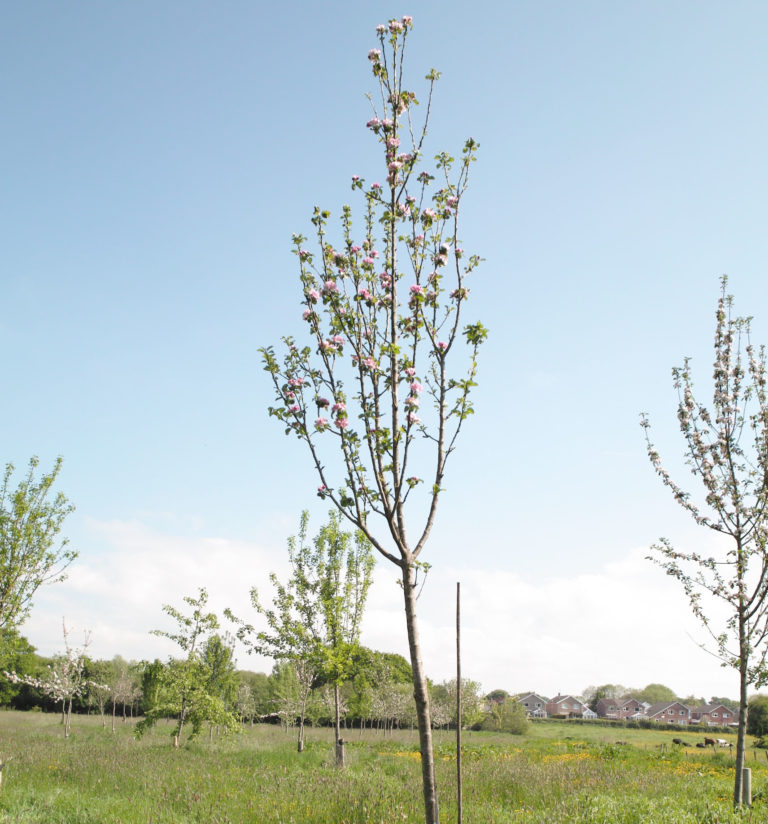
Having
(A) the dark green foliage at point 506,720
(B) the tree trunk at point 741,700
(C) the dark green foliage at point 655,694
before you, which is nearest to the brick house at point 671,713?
(C) the dark green foliage at point 655,694

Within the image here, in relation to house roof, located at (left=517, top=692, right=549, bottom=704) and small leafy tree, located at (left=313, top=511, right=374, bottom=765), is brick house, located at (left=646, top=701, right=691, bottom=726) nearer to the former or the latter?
house roof, located at (left=517, top=692, right=549, bottom=704)

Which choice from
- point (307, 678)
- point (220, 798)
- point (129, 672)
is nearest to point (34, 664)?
point (129, 672)

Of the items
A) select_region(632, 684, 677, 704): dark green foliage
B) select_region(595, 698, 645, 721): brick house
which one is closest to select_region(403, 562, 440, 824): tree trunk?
select_region(595, 698, 645, 721): brick house

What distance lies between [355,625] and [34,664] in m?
43.2

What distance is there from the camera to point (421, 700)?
4965mm

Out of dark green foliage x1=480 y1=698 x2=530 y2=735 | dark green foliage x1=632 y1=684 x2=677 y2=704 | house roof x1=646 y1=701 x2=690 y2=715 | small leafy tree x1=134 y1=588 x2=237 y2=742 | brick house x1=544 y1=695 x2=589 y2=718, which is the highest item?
small leafy tree x1=134 y1=588 x2=237 y2=742

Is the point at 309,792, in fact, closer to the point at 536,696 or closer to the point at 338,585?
the point at 338,585

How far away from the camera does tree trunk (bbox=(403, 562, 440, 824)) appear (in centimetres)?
473

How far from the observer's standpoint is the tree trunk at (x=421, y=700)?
473 cm

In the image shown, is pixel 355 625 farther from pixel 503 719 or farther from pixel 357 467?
pixel 503 719

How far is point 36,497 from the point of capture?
15594 millimetres

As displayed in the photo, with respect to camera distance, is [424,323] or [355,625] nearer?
[424,323]

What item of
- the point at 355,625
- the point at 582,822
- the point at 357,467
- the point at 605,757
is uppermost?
the point at 357,467

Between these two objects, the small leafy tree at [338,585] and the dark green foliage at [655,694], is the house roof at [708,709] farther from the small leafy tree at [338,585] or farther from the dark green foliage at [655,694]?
the small leafy tree at [338,585]
